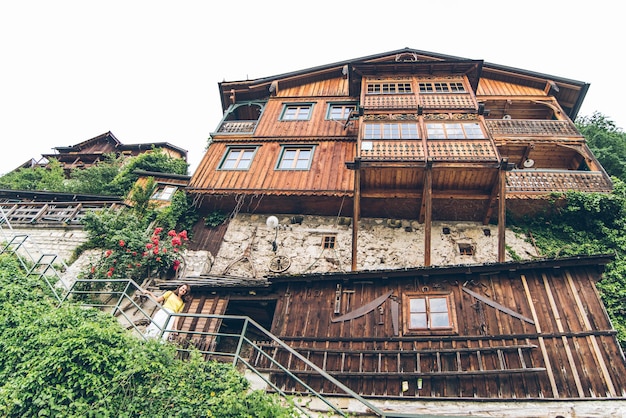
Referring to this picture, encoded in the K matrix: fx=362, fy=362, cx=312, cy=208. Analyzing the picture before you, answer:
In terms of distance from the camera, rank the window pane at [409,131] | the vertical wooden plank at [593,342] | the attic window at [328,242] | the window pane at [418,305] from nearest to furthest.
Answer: the vertical wooden plank at [593,342] < the window pane at [418,305] < the window pane at [409,131] < the attic window at [328,242]

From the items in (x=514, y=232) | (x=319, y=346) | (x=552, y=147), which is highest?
(x=552, y=147)

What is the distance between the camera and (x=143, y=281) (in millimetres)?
11445

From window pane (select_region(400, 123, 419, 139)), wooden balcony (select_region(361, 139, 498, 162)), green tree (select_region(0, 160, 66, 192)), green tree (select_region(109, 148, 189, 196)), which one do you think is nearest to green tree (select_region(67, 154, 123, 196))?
green tree (select_region(109, 148, 189, 196))

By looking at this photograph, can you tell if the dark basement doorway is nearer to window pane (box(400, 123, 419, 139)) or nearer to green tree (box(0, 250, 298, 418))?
green tree (box(0, 250, 298, 418))

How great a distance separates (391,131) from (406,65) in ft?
13.3

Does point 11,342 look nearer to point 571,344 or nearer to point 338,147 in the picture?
point 571,344

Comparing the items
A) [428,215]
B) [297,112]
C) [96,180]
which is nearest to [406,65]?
[297,112]

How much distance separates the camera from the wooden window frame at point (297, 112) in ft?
57.1

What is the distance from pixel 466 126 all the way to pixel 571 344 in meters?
8.07

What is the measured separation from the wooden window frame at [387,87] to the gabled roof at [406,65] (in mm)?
797

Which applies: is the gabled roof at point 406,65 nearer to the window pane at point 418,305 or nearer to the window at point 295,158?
the window at point 295,158

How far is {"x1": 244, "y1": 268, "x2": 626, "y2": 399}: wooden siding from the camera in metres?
6.67

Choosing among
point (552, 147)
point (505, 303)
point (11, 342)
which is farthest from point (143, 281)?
point (552, 147)

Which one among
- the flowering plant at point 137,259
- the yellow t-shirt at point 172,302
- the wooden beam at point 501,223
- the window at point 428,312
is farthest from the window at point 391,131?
the yellow t-shirt at point 172,302
